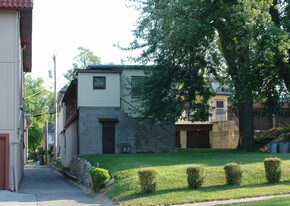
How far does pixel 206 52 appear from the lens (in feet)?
105

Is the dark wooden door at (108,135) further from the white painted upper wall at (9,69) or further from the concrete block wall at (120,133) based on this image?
the white painted upper wall at (9,69)

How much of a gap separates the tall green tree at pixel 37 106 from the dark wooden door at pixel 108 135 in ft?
135

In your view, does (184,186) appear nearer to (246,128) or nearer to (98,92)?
(246,128)

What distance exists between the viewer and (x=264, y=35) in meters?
24.7

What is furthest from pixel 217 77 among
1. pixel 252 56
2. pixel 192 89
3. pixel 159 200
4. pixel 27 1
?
pixel 159 200

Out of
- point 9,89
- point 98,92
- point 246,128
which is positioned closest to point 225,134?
point 246,128

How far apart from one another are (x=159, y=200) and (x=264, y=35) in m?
12.6

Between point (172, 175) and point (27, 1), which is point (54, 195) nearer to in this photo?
point (172, 175)

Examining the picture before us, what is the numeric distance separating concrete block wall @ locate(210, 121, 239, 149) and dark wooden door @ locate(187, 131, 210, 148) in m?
1.41

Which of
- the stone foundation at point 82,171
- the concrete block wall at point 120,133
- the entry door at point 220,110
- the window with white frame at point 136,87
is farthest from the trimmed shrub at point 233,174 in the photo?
the entry door at point 220,110

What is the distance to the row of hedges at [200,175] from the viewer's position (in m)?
16.5

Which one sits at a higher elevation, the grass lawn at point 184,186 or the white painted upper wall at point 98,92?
the white painted upper wall at point 98,92

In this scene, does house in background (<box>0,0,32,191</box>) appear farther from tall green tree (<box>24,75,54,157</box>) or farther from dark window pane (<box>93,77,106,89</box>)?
tall green tree (<box>24,75,54,157</box>)

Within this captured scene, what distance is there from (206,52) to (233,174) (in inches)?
619
